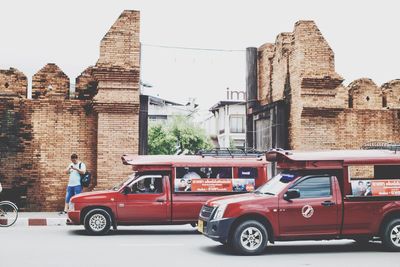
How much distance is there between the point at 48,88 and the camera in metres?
16.9

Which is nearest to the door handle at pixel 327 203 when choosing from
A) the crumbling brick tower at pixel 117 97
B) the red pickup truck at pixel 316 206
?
the red pickup truck at pixel 316 206

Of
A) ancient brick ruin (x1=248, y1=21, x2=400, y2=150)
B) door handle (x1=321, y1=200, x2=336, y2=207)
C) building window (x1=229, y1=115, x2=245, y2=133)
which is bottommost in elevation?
door handle (x1=321, y1=200, x2=336, y2=207)

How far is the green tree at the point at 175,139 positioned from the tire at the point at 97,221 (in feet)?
131

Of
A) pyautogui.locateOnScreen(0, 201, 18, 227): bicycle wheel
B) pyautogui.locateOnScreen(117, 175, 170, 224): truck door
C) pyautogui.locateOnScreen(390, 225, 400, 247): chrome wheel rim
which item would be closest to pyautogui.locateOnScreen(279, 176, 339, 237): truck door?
pyautogui.locateOnScreen(390, 225, 400, 247): chrome wheel rim

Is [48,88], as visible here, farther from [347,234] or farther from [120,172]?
[347,234]

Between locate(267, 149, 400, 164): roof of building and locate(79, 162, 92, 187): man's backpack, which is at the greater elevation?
locate(267, 149, 400, 164): roof of building

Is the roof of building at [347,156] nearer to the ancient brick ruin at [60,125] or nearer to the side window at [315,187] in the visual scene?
the side window at [315,187]

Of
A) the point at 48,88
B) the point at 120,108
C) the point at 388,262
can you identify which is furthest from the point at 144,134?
the point at 388,262

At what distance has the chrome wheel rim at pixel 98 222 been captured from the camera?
12.5 metres

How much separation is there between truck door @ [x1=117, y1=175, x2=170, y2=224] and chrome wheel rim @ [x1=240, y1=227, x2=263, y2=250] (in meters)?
3.27

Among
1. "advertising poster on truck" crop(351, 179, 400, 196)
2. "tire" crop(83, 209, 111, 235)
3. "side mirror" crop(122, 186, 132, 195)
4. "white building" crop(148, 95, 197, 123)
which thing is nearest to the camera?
"advertising poster on truck" crop(351, 179, 400, 196)

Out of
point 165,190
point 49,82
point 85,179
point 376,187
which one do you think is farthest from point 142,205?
point 49,82

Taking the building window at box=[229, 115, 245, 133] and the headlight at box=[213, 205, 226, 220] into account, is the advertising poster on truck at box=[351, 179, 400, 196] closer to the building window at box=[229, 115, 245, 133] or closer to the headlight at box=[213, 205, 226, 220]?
the headlight at box=[213, 205, 226, 220]

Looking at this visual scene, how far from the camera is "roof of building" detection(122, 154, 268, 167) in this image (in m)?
12.9
